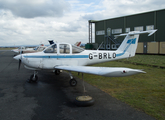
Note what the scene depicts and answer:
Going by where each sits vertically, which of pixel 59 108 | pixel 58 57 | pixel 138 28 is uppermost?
pixel 138 28

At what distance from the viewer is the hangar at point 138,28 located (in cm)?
2855

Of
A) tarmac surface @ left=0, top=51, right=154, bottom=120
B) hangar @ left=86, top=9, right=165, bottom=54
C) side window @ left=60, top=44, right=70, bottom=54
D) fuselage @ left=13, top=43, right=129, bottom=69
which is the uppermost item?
hangar @ left=86, top=9, right=165, bottom=54

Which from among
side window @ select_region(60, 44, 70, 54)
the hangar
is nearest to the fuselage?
side window @ select_region(60, 44, 70, 54)

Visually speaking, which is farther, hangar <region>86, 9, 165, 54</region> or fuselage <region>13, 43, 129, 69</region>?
hangar <region>86, 9, 165, 54</region>

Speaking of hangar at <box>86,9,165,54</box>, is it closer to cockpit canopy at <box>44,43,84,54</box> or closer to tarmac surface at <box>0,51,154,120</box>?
cockpit canopy at <box>44,43,84,54</box>

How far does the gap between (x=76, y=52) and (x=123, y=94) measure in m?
3.73

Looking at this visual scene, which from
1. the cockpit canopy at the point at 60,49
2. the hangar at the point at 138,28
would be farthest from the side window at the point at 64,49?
the hangar at the point at 138,28

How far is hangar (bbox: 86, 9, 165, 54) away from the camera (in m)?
28.6

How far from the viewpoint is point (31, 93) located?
614 cm

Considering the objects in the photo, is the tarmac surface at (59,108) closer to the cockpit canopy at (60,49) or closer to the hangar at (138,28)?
the cockpit canopy at (60,49)

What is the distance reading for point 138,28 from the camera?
3356cm

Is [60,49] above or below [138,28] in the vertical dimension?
below

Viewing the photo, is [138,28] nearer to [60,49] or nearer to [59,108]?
[60,49]

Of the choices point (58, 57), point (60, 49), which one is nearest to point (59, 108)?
point (58, 57)
